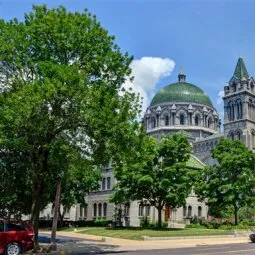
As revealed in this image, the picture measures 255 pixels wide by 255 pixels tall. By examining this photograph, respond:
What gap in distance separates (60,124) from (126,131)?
3.58 metres

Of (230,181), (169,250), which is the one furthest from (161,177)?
(169,250)

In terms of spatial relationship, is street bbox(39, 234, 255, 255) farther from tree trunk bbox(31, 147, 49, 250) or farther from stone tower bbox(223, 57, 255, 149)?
stone tower bbox(223, 57, 255, 149)

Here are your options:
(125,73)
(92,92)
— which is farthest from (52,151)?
(125,73)

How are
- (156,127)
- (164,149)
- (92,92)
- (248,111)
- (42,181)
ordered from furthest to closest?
(156,127), (248,111), (164,149), (42,181), (92,92)

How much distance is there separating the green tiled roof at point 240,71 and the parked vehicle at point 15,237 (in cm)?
9150

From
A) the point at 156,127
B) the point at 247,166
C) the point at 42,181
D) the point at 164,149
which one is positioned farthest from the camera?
the point at 156,127

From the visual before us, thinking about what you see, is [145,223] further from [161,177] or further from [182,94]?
[182,94]

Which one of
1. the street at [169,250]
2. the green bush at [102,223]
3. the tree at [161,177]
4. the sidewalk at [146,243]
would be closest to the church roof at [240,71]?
the green bush at [102,223]

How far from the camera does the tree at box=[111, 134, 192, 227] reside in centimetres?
4422

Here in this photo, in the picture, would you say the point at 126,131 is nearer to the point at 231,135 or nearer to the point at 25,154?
the point at 25,154

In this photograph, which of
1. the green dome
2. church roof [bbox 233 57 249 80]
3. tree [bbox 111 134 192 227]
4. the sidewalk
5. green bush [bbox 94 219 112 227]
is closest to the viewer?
the sidewalk

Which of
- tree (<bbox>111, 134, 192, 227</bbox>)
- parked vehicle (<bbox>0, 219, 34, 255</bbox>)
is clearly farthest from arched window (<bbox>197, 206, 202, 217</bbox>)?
parked vehicle (<bbox>0, 219, 34, 255</bbox>)

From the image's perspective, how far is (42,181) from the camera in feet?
78.5

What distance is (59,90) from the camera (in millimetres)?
21094
